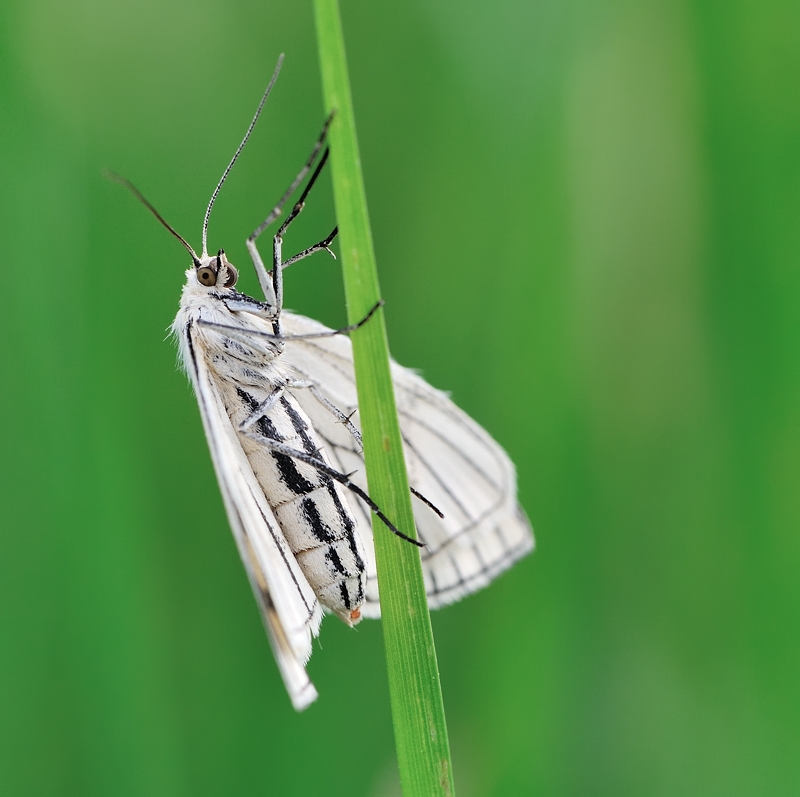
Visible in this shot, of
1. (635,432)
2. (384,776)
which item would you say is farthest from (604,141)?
(384,776)

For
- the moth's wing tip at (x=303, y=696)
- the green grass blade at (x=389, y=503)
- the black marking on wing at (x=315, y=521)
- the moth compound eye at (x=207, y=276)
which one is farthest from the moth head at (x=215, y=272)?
the moth's wing tip at (x=303, y=696)

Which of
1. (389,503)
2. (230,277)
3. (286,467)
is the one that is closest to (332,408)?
(286,467)

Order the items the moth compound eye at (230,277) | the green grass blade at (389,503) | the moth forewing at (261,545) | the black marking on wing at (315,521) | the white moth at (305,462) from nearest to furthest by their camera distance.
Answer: the green grass blade at (389,503), the moth forewing at (261,545), the white moth at (305,462), the black marking on wing at (315,521), the moth compound eye at (230,277)

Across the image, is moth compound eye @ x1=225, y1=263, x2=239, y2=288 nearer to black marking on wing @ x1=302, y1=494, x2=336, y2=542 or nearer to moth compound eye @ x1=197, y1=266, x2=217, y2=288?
moth compound eye @ x1=197, y1=266, x2=217, y2=288

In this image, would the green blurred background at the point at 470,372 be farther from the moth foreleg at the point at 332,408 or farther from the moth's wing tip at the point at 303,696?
the moth's wing tip at the point at 303,696

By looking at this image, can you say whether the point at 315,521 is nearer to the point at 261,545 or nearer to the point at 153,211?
the point at 261,545

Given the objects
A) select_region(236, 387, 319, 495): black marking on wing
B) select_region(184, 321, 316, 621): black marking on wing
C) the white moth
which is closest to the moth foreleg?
the white moth

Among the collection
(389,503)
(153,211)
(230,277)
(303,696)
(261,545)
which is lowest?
(303,696)
